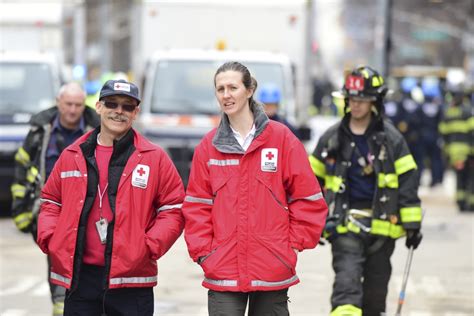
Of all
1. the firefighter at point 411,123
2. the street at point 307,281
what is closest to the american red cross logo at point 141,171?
the street at point 307,281

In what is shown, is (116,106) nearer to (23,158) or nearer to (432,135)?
(23,158)

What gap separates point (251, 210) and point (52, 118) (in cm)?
297

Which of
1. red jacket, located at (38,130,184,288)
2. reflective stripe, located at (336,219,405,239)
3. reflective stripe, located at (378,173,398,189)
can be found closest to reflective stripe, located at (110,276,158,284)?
red jacket, located at (38,130,184,288)

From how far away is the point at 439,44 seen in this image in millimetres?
55094

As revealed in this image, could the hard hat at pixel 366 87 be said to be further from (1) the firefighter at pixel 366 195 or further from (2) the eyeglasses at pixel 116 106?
(2) the eyeglasses at pixel 116 106

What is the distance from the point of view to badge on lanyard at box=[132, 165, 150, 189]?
6.07m

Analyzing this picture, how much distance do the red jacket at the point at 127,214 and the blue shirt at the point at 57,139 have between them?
2245 millimetres

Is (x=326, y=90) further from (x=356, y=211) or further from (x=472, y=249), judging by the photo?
(x=356, y=211)

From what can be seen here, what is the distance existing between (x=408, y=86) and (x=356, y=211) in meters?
17.1

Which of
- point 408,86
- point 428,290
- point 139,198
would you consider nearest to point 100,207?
point 139,198

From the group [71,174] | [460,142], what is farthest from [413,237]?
[460,142]

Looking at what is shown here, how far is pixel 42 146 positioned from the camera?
8.49 meters

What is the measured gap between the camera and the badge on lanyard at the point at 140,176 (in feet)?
19.9

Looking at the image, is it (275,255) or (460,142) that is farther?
(460,142)
